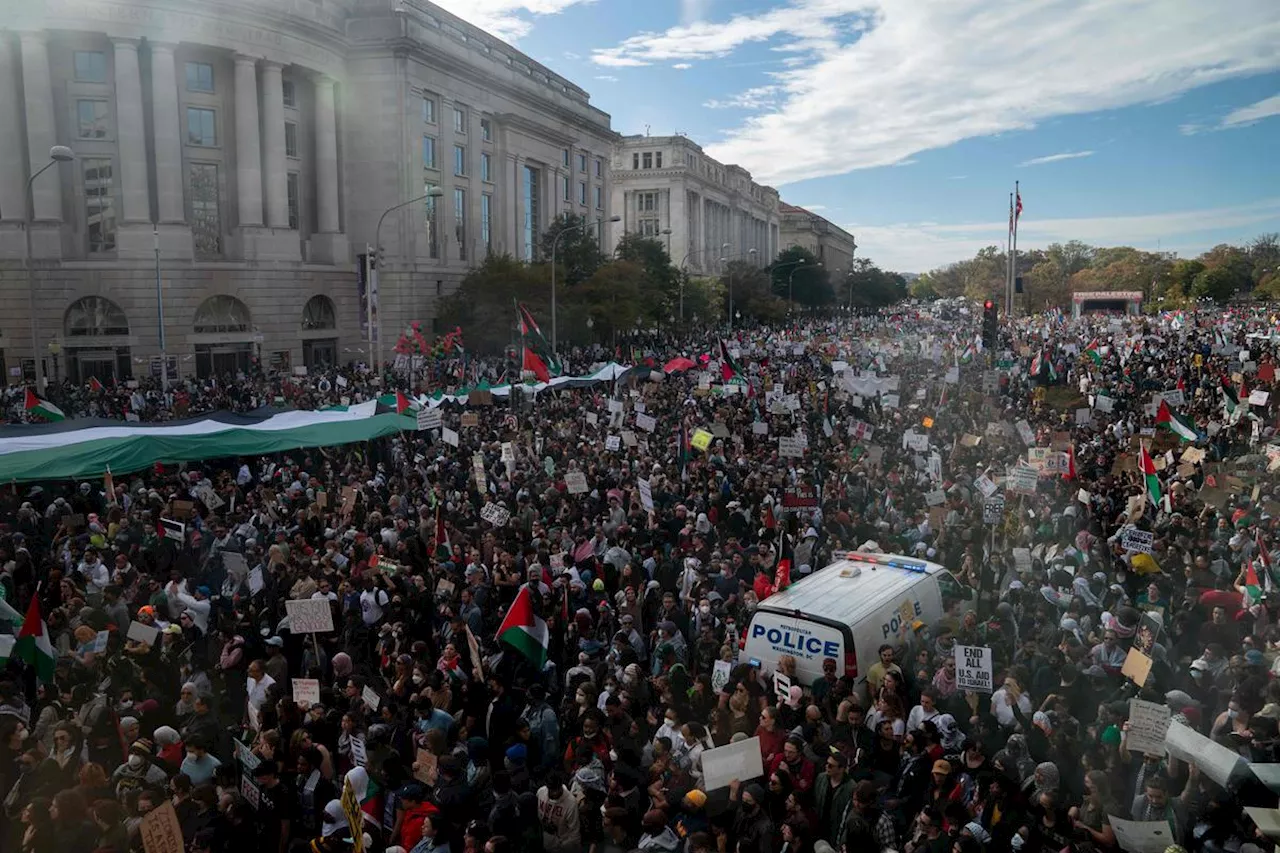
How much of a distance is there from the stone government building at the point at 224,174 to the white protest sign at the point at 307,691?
37882mm

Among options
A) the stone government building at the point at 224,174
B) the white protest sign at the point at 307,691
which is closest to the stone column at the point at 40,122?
the stone government building at the point at 224,174

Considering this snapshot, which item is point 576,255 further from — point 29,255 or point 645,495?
point 645,495

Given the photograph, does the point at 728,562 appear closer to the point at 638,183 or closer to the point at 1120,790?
the point at 1120,790

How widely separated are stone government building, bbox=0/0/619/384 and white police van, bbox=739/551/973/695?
1471 inches

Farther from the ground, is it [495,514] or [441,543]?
[495,514]

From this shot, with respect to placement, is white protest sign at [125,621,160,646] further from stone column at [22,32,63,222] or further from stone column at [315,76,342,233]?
stone column at [315,76,342,233]

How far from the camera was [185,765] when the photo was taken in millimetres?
8242

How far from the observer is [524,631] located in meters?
10.5

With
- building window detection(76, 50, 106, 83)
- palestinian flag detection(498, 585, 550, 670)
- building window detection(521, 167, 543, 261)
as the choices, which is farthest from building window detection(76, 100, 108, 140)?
palestinian flag detection(498, 585, 550, 670)

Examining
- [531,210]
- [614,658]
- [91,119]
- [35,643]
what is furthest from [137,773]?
[531,210]

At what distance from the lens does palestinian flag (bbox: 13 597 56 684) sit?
402 inches

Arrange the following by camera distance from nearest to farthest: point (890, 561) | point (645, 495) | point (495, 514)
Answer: point (890, 561)
point (495, 514)
point (645, 495)

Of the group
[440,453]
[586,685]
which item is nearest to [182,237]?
[440,453]

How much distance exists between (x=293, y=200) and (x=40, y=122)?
12367mm
